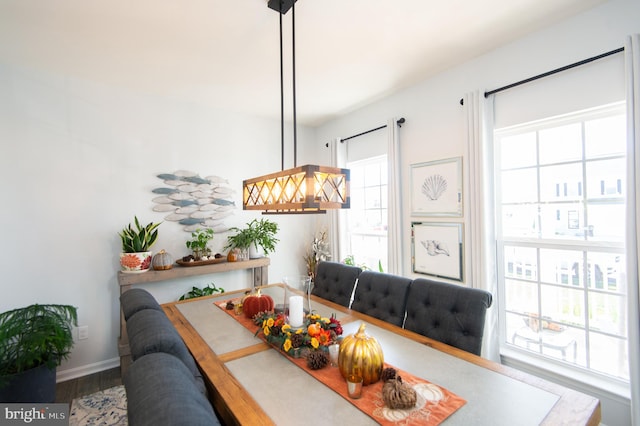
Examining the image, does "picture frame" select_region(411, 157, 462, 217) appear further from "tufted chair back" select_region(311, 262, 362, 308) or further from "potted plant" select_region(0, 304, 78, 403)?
"potted plant" select_region(0, 304, 78, 403)

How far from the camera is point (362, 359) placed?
1.10 metres

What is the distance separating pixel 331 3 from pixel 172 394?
6.29 ft

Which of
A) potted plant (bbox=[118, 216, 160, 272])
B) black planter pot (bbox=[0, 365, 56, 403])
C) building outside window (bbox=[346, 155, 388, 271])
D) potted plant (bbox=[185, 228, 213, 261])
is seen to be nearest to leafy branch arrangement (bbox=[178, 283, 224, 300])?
potted plant (bbox=[185, 228, 213, 261])

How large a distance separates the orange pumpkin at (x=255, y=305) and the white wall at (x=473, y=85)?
1.48 meters

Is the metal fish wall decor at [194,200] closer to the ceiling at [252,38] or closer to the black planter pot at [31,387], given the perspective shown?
the ceiling at [252,38]

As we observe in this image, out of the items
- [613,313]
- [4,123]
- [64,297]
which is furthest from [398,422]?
[4,123]

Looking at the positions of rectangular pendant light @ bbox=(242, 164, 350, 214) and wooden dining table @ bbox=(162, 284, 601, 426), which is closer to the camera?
wooden dining table @ bbox=(162, 284, 601, 426)

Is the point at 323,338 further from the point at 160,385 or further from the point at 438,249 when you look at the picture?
the point at 438,249

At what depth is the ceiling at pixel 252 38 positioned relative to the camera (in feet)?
5.71

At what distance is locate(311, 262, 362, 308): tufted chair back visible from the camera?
220 centimetres

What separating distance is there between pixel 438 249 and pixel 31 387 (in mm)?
3049

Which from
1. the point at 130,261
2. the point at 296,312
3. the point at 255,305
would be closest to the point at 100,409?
the point at 130,261

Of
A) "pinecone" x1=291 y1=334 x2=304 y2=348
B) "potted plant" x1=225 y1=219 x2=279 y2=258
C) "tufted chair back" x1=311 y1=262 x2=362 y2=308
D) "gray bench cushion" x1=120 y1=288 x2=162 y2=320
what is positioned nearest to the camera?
"pinecone" x1=291 y1=334 x2=304 y2=348

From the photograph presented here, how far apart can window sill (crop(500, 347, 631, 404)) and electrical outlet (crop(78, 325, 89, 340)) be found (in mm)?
3385
